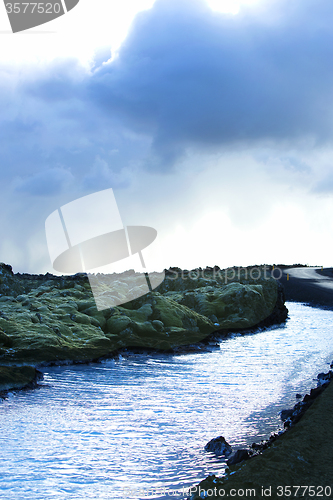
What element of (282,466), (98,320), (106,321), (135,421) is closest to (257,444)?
(282,466)

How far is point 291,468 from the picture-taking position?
22.2 ft

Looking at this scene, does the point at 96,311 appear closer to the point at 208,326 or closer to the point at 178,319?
the point at 178,319

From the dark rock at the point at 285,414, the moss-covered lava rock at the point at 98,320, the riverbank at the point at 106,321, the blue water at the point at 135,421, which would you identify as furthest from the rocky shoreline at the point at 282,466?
the moss-covered lava rock at the point at 98,320

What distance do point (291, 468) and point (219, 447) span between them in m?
2.32

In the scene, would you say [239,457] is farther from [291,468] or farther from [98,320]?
[98,320]

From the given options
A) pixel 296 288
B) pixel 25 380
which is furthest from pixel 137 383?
pixel 296 288

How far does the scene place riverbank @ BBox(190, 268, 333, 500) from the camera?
6.08 meters

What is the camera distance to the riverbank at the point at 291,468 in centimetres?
608

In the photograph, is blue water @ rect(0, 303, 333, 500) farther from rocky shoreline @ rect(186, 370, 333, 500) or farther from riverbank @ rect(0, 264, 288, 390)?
riverbank @ rect(0, 264, 288, 390)

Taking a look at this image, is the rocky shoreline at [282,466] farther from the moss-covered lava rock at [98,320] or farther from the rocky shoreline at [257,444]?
the moss-covered lava rock at [98,320]

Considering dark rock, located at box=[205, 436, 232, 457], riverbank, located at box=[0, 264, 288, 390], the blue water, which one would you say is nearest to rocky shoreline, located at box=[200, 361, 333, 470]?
dark rock, located at box=[205, 436, 232, 457]

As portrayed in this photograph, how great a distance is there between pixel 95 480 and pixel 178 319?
21.6 meters

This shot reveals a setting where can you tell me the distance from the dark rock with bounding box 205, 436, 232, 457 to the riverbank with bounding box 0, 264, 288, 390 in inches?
327

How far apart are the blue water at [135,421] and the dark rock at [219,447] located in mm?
215
